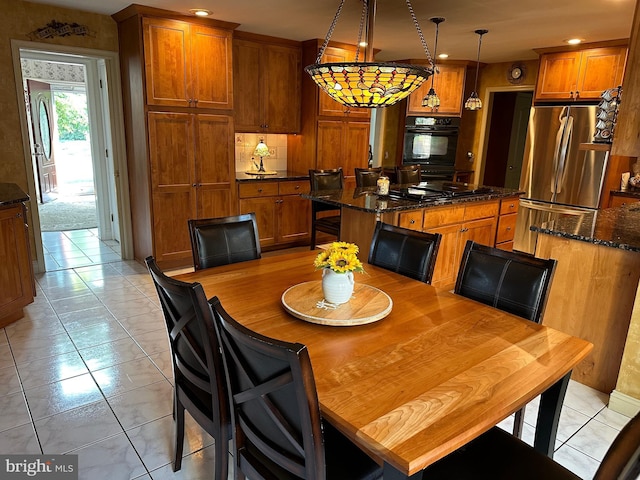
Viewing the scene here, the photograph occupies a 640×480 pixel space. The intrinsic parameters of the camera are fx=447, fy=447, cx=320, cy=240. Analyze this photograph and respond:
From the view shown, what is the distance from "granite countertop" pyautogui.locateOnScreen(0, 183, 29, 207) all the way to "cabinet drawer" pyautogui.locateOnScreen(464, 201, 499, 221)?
11.5ft

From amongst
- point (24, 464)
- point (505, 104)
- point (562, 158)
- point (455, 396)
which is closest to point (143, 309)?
point (24, 464)

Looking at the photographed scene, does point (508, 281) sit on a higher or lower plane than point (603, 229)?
lower

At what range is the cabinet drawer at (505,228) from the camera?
4.47m

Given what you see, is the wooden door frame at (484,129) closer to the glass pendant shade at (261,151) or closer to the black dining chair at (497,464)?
the glass pendant shade at (261,151)

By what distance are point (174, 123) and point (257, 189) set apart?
1135 mm

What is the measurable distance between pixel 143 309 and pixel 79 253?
78.5 inches

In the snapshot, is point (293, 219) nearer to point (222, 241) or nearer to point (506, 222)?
point (506, 222)

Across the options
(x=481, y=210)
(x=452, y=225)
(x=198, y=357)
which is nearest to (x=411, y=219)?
(x=452, y=225)

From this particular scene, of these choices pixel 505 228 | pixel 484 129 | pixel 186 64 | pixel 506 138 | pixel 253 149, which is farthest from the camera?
pixel 506 138

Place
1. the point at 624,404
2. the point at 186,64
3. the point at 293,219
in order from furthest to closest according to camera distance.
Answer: the point at 293,219 < the point at 186,64 < the point at 624,404

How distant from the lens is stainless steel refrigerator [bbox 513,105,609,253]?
491 centimetres

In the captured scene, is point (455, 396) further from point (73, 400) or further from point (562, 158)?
point (562, 158)

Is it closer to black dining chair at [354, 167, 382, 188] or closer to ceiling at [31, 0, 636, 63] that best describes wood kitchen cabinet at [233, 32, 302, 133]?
ceiling at [31, 0, 636, 63]

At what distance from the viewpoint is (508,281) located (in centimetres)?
195
